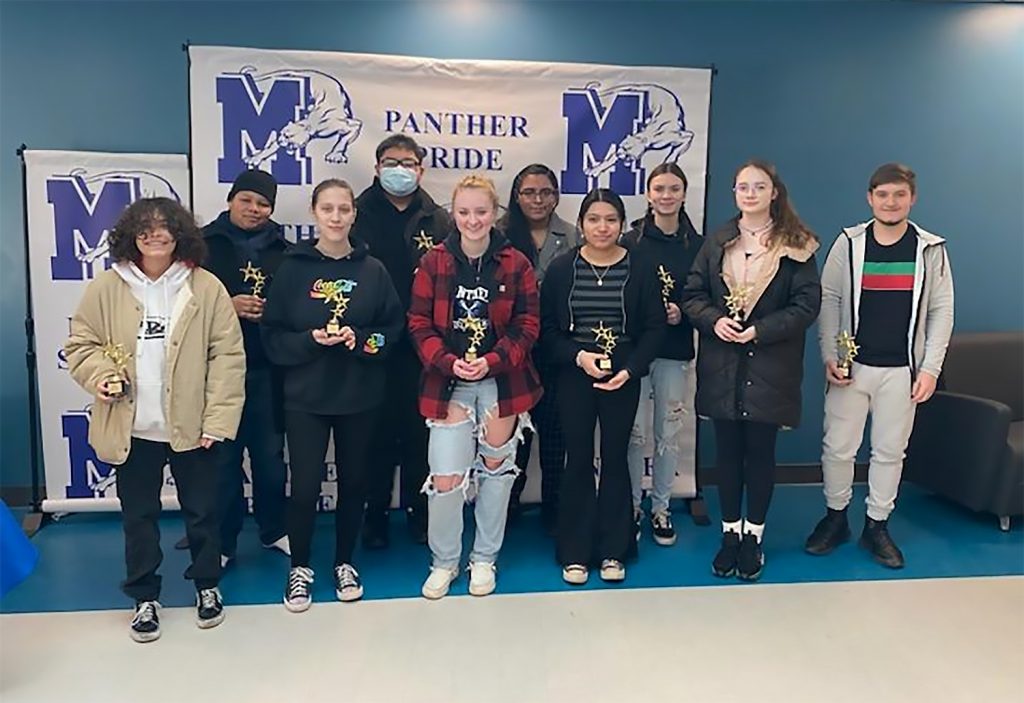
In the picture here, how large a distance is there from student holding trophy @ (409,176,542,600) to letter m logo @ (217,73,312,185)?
1.18 m

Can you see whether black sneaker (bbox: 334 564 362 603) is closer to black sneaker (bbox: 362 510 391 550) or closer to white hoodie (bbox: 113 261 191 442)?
black sneaker (bbox: 362 510 391 550)

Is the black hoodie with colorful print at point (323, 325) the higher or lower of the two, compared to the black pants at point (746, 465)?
higher

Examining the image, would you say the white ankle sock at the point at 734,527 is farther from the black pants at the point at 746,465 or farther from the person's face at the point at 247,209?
the person's face at the point at 247,209

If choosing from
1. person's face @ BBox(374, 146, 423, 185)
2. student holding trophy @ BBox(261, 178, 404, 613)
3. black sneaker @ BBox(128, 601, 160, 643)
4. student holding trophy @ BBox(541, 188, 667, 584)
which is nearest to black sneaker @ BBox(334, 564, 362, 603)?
student holding trophy @ BBox(261, 178, 404, 613)

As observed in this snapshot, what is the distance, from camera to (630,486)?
328cm

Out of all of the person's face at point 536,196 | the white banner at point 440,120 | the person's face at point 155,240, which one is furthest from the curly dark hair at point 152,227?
Answer: the person's face at point 536,196

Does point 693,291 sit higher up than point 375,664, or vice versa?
point 693,291

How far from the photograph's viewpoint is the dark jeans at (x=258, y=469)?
10.8 feet

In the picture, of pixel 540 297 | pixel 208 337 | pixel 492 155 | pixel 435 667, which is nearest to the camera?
pixel 435 667

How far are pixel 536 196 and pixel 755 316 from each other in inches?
40.9

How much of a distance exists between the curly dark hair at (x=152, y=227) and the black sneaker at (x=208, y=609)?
116cm

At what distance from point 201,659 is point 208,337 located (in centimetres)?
104

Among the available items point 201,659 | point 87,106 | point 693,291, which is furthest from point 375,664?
point 87,106

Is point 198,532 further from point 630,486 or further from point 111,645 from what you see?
point 630,486
